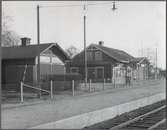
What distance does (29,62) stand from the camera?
31.4 meters

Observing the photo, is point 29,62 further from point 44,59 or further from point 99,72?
point 99,72

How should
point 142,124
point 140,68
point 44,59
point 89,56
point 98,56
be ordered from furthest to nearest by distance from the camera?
point 140,68, point 89,56, point 98,56, point 44,59, point 142,124

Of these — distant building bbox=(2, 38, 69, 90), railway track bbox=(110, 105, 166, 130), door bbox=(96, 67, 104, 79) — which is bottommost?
railway track bbox=(110, 105, 166, 130)

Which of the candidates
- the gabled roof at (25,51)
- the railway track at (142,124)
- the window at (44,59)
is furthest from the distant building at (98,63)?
the railway track at (142,124)

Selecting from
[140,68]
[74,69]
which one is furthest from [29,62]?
[140,68]

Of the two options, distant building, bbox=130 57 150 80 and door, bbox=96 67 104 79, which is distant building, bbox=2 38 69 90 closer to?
door, bbox=96 67 104 79

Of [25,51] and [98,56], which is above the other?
[25,51]

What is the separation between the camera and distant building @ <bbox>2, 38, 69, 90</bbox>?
3122 centimetres

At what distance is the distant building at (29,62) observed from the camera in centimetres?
3122

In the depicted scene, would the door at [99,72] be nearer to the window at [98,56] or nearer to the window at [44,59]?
the window at [98,56]

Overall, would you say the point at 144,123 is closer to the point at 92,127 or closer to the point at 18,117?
the point at 92,127

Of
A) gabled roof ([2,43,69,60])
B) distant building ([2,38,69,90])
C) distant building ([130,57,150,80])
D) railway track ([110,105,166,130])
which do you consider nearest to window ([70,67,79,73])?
distant building ([130,57,150,80])

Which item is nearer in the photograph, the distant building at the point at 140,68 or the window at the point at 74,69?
the window at the point at 74,69

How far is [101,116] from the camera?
13398mm
